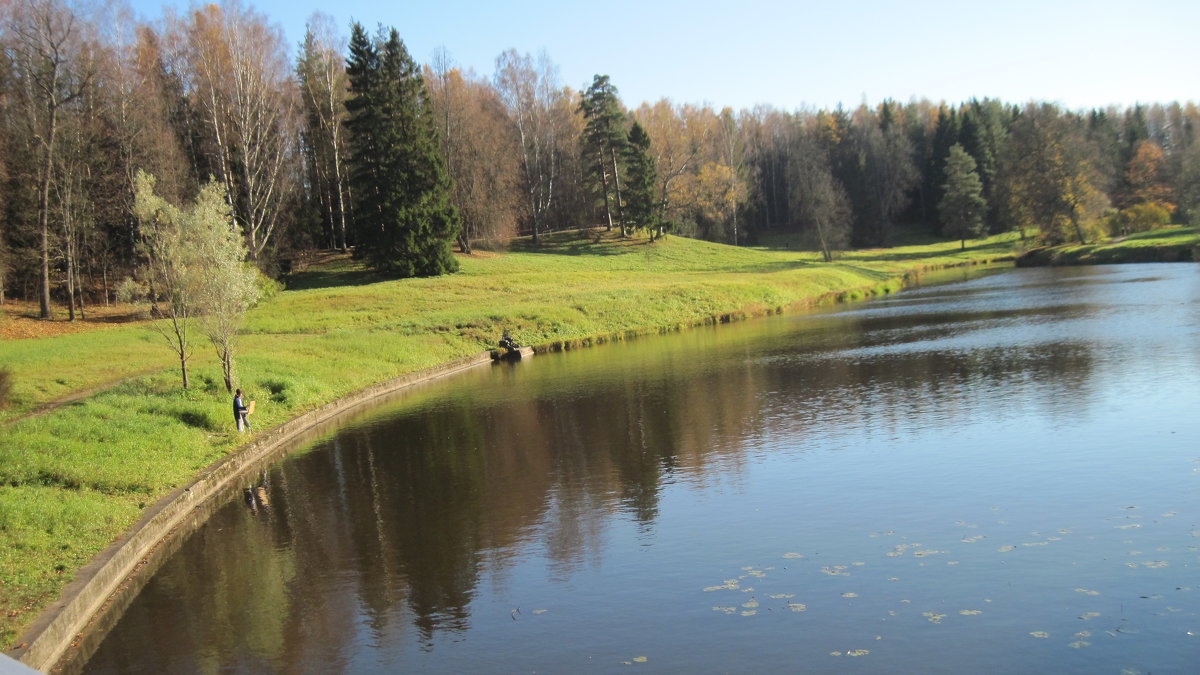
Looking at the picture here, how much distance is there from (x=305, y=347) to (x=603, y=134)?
5041 cm

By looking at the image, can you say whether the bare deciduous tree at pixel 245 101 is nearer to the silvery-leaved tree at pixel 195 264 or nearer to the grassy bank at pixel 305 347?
the grassy bank at pixel 305 347

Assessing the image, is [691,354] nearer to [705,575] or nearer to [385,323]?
[385,323]

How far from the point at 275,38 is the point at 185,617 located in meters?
50.6

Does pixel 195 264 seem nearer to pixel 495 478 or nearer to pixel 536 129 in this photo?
pixel 495 478

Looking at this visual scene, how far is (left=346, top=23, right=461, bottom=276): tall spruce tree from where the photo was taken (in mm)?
60938

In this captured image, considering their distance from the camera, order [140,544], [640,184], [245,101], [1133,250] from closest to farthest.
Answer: [140,544]
[245,101]
[1133,250]
[640,184]

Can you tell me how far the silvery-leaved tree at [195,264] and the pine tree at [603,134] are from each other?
58393 mm

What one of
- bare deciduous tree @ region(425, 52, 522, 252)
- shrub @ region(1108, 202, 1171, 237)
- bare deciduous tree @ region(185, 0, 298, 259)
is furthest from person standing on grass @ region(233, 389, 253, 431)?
shrub @ region(1108, 202, 1171, 237)

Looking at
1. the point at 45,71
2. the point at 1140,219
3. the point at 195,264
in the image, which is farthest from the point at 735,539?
the point at 1140,219

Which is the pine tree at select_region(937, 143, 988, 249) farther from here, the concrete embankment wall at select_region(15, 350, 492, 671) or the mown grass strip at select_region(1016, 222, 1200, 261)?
the concrete embankment wall at select_region(15, 350, 492, 671)

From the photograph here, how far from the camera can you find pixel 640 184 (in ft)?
265

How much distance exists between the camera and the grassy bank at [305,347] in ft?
51.9

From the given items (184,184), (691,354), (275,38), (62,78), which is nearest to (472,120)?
(275,38)

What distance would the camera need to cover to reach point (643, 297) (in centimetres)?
5659
